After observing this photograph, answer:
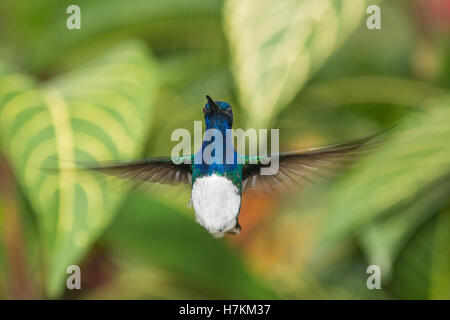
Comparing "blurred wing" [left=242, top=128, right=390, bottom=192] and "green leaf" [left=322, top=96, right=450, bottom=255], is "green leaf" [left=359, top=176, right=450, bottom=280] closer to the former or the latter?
"green leaf" [left=322, top=96, right=450, bottom=255]

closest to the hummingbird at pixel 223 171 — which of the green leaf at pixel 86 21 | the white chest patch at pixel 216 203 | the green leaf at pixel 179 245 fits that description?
the white chest patch at pixel 216 203

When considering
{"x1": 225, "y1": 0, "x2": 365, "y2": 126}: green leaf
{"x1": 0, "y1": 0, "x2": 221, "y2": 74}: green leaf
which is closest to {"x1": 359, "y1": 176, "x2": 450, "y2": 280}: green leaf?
{"x1": 225, "y1": 0, "x2": 365, "y2": 126}: green leaf

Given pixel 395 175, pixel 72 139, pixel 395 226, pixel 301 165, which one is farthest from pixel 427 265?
pixel 72 139

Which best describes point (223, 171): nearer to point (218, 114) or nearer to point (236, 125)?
point (218, 114)

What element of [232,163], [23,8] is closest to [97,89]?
[232,163]

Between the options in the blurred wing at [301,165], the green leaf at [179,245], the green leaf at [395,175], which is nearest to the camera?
the blurred wing at [301,165]

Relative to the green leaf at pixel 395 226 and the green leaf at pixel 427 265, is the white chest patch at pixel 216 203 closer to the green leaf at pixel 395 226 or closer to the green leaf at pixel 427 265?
the green leaf at pixel 395 226

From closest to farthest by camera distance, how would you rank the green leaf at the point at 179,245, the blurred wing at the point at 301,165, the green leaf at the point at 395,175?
the blurred wing at the point at 301,165
the green leaf at the point at 395,175
the green leaf at the point at 179,245
